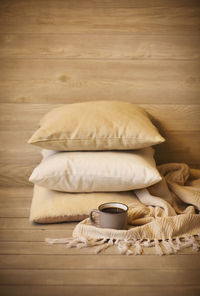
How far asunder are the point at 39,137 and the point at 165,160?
739 mm

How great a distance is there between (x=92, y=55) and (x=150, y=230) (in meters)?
0.92

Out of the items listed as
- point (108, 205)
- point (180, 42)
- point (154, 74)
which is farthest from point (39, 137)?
point (180, 42)

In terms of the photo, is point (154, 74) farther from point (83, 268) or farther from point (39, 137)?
point (83, 268)

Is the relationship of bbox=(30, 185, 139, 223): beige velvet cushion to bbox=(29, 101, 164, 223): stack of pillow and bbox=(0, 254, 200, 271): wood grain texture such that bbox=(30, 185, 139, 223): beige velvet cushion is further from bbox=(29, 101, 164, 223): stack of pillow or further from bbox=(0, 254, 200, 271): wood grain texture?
bbox=(0, 254, 200, 271): wood grain texture

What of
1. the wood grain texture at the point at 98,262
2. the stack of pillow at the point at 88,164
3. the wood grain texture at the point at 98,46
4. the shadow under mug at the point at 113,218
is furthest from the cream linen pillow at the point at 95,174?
the wood grain texture at the point at 98,46

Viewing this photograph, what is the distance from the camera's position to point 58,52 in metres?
1.58

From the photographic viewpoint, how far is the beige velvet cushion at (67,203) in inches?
43.3

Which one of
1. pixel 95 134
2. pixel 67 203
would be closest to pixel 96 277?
pixel 67 203

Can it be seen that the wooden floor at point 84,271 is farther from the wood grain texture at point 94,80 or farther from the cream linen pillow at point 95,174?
the wood grain texture at point 94,80

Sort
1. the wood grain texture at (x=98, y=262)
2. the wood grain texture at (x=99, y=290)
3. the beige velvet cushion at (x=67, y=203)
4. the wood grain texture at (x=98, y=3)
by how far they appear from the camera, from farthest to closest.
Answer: the wood grain texture at (x=98, y=3) < the beige velvet cushion at (x=67, y=203) < the wood grain texture at (x=98, y=262) < the wood grain texture at (x=99, y=290)

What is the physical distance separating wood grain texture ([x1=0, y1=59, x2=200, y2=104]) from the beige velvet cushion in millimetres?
551

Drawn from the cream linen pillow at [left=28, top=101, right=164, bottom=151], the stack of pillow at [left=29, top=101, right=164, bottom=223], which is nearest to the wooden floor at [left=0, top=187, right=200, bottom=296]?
the stack of pillow at [left=29, top=101, right=164, bottom=223]

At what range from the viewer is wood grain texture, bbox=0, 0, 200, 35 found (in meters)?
1.57

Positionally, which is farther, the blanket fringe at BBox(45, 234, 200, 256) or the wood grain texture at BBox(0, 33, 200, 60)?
Result: the wood grain texture at BBox(0, 33, 200, 60)
